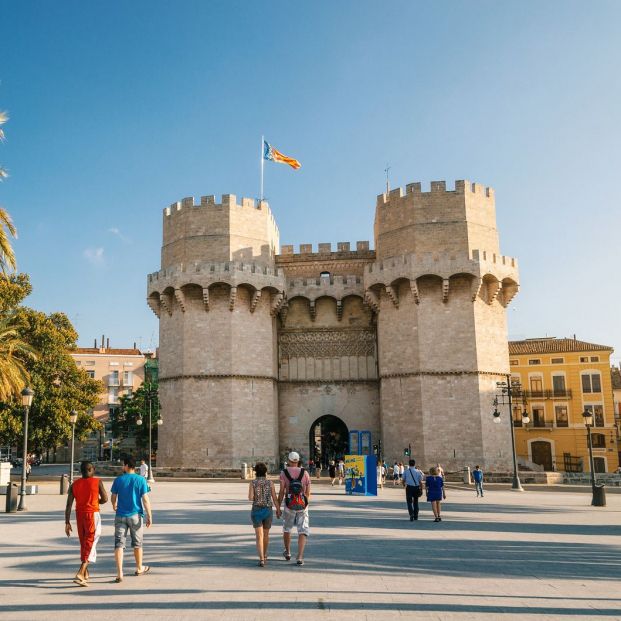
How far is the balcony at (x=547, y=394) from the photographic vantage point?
147ft

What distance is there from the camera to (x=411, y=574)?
8.09 m

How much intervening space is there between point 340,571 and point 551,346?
1672 inches

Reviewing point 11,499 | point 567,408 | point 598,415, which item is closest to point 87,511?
point 11,499

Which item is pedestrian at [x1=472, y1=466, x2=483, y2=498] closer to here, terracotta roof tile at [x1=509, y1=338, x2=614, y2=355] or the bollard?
the bollard

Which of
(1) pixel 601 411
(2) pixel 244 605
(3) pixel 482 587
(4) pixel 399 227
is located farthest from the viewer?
(1) pixel 601 411

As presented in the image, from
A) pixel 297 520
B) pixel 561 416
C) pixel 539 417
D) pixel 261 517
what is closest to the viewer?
pixel 261 517

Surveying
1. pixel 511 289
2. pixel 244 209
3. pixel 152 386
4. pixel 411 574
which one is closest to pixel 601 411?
pixel 511 289

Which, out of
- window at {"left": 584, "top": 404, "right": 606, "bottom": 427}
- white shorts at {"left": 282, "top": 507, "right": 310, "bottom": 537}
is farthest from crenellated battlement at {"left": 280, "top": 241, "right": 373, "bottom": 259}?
white shorts at {"left": 282, "top": 507, "right": 310, "bottom": 537}

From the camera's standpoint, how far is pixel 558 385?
149 feet

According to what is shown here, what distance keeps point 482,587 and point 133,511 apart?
440 centimetres

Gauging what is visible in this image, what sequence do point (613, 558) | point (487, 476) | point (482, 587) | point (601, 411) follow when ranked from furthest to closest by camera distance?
1. point (601, 411)
2. point (487, 476)
3. point (613, 558)
4. point (482, 587)

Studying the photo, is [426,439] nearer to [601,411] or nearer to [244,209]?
[244,209]

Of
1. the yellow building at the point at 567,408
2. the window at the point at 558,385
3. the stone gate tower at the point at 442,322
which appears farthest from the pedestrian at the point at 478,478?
the window at the point at 558,385

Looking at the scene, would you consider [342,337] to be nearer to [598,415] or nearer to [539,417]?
[539,417]
